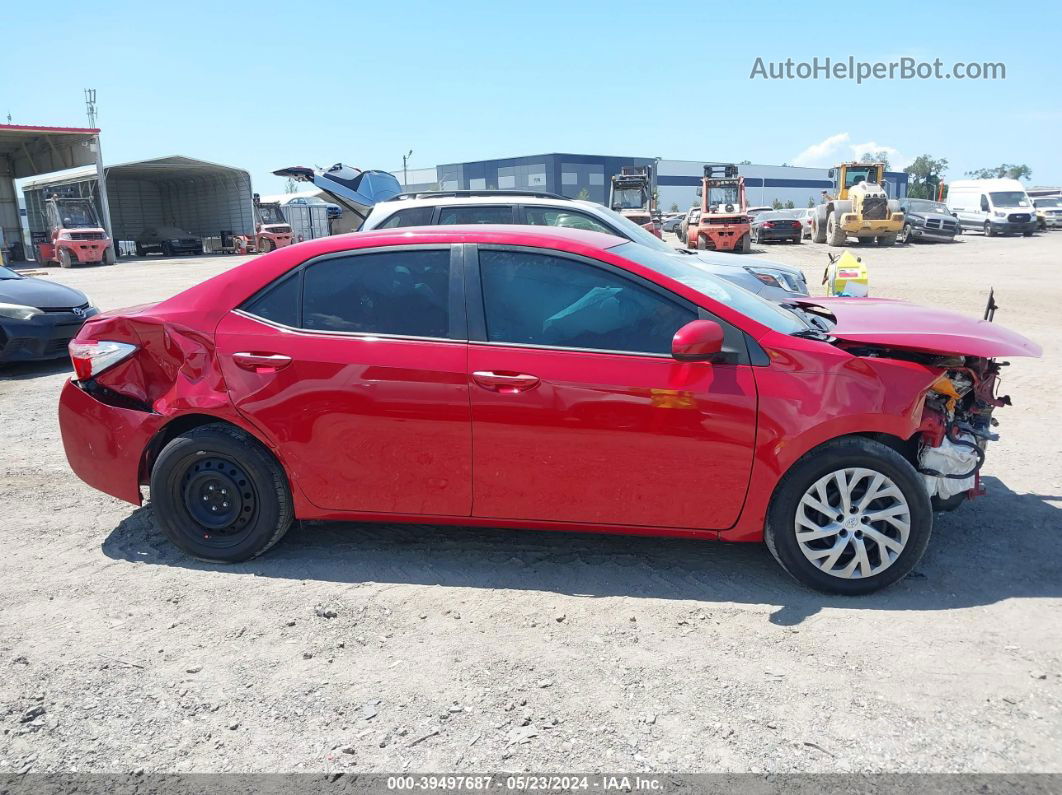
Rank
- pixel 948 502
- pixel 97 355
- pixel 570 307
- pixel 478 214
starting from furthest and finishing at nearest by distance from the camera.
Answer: pixel 478 214 → pixel 97 355 → pixel 948 502 → pixel 570 307

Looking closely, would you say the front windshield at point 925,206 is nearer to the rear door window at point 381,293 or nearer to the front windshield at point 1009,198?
the front windshield at point 1009,198

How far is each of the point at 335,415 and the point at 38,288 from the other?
8053 millimetres

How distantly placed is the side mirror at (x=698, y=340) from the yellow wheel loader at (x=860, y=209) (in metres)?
28.4

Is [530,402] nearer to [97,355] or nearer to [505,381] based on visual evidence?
[505,381]

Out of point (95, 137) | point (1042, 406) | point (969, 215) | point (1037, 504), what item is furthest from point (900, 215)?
point (95, 137)

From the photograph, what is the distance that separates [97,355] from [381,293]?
5.23 feet

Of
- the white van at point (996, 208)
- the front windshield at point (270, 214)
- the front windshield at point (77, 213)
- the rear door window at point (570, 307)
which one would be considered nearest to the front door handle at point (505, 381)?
the rear door window at point (570, 307)

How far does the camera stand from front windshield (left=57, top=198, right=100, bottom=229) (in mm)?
34438

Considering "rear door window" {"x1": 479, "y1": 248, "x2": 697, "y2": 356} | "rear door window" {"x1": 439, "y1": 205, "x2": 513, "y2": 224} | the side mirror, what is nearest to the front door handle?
"rear door window" {"x1": 479, "y1": 248, "x2": 697, "y2": 356}

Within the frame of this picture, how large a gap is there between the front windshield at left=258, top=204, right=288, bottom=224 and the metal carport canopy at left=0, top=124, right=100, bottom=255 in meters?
8.40

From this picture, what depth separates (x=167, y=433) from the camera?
13.6 ft

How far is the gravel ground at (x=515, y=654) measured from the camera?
2.66 meters

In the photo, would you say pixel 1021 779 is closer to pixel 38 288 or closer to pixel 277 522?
pixel 277 522

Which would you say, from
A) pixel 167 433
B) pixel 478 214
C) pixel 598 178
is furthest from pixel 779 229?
pixel 598 178
